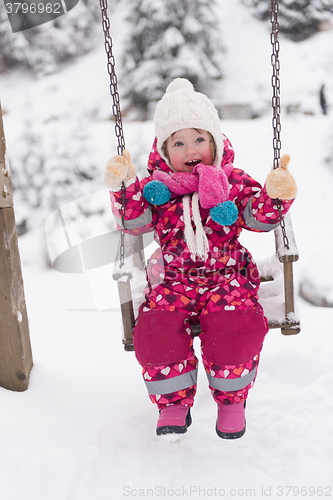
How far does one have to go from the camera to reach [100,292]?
5562mm

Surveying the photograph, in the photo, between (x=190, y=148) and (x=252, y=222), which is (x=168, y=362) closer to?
(x=252, y=222)

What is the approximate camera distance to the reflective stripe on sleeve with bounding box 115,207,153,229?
83.2 inches

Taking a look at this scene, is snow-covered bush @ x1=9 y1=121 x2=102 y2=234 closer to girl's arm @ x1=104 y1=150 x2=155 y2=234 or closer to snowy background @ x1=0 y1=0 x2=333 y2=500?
snowy background @ x1=0 y1=0 x2=333 y2=500

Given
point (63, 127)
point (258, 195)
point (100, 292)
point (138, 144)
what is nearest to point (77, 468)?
point (258, 195)

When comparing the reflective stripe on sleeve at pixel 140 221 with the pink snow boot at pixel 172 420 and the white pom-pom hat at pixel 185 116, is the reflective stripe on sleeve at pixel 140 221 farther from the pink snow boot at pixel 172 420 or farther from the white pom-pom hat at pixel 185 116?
the pink snow boot at pixel 172 420

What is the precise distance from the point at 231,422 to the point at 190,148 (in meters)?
1.15

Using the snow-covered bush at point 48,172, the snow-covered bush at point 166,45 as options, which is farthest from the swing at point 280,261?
the snow-covered bush at point 166,45

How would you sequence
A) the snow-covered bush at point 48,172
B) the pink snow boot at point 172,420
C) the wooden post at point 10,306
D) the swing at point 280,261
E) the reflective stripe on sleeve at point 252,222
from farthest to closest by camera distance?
the snow-covered bush at point 48,172, the wooden post at point 10,306, the reflective stripe on sleeve at point 252,222, the swing at point 280,261, the pink snow boot at point 172,420

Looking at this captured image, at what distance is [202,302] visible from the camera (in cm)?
199

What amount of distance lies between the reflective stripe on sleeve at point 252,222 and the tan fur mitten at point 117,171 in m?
0.53

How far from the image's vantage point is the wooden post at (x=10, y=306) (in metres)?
2.32

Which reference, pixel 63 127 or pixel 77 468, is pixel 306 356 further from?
pixel 63 127

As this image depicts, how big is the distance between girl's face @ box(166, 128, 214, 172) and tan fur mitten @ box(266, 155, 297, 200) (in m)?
0.37

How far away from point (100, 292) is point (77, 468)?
364cm
